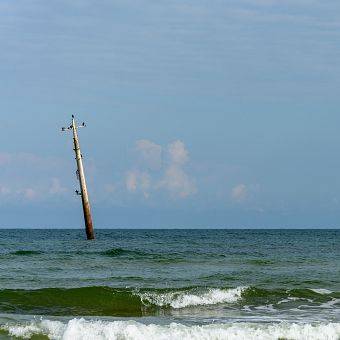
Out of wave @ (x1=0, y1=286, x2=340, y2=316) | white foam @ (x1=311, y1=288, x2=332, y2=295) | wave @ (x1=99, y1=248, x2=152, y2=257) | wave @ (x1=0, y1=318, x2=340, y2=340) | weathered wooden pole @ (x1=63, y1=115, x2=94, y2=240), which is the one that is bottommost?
wave @ (x1=0, y1=318, x2=340, y2=340)

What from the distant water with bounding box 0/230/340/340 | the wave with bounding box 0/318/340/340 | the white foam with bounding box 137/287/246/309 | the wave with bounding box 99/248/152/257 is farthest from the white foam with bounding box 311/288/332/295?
the wave with bounding box 99/248/152/257

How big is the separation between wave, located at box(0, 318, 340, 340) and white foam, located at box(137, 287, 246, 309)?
483 centimetres

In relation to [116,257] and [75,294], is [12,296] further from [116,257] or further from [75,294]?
[116,257]

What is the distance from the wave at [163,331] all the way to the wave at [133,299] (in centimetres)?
383

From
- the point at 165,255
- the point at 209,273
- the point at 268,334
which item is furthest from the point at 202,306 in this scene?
the point at 165,255

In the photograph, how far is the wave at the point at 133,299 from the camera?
2297 cm

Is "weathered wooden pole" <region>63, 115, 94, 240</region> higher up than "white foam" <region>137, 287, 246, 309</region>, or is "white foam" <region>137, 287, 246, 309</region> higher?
"weathered wooden pole" <region>63, 115, 94, 240</region>

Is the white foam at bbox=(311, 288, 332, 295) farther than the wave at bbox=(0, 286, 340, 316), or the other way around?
the white foam at bbox=(311, 288, 332, 295)

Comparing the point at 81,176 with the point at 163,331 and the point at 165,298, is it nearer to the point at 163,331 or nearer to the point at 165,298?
the point at 165,298

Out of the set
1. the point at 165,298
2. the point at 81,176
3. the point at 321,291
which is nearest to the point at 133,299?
the point at 165,298

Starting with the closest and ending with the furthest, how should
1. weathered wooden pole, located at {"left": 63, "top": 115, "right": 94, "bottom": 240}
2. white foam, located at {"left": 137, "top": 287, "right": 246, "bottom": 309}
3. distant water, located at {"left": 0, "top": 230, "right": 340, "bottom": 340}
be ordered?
1. distant water, located at {"left": 0, "top": 230, "right": 340, "bottom": 340}
2. white foam, located at {"left": 137, "top": 287, "right": 246, "bottom": 309}
3. weathered wooden pole, located at {"left": 63, "top": 115, "right": 94, "bottom": 240}

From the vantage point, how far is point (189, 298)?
23.9 m

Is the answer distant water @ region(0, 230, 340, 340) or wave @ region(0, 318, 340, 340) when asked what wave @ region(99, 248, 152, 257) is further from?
wave @ region(0, 318, 340, 340)

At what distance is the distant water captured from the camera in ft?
59.9
